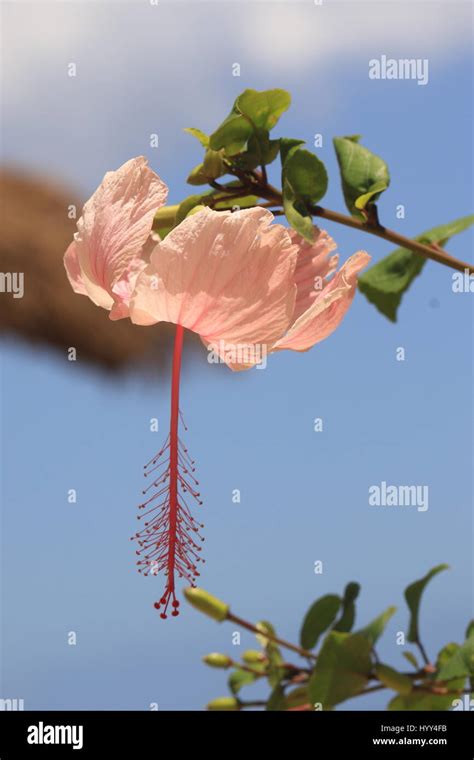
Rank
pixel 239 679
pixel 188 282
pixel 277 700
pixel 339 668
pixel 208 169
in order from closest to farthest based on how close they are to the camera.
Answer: pixel 188 282 < pixel 208 169 < pixel 339 668 < pixel 277 700 < pixel 239 679

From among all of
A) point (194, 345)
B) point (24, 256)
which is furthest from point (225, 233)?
point (24, 256)

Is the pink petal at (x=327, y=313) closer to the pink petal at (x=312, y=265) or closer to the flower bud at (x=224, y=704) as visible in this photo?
the pink petal at (x=312, y=265)

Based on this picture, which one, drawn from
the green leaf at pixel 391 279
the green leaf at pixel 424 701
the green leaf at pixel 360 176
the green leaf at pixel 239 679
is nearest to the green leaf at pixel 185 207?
the green leaf at pixel 360 176

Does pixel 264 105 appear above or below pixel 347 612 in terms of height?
above

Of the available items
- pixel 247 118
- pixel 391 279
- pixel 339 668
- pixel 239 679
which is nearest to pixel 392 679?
pixel 339 668

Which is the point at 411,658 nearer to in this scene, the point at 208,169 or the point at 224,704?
the point at 224,704

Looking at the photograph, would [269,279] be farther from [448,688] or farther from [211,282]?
[448,688]
